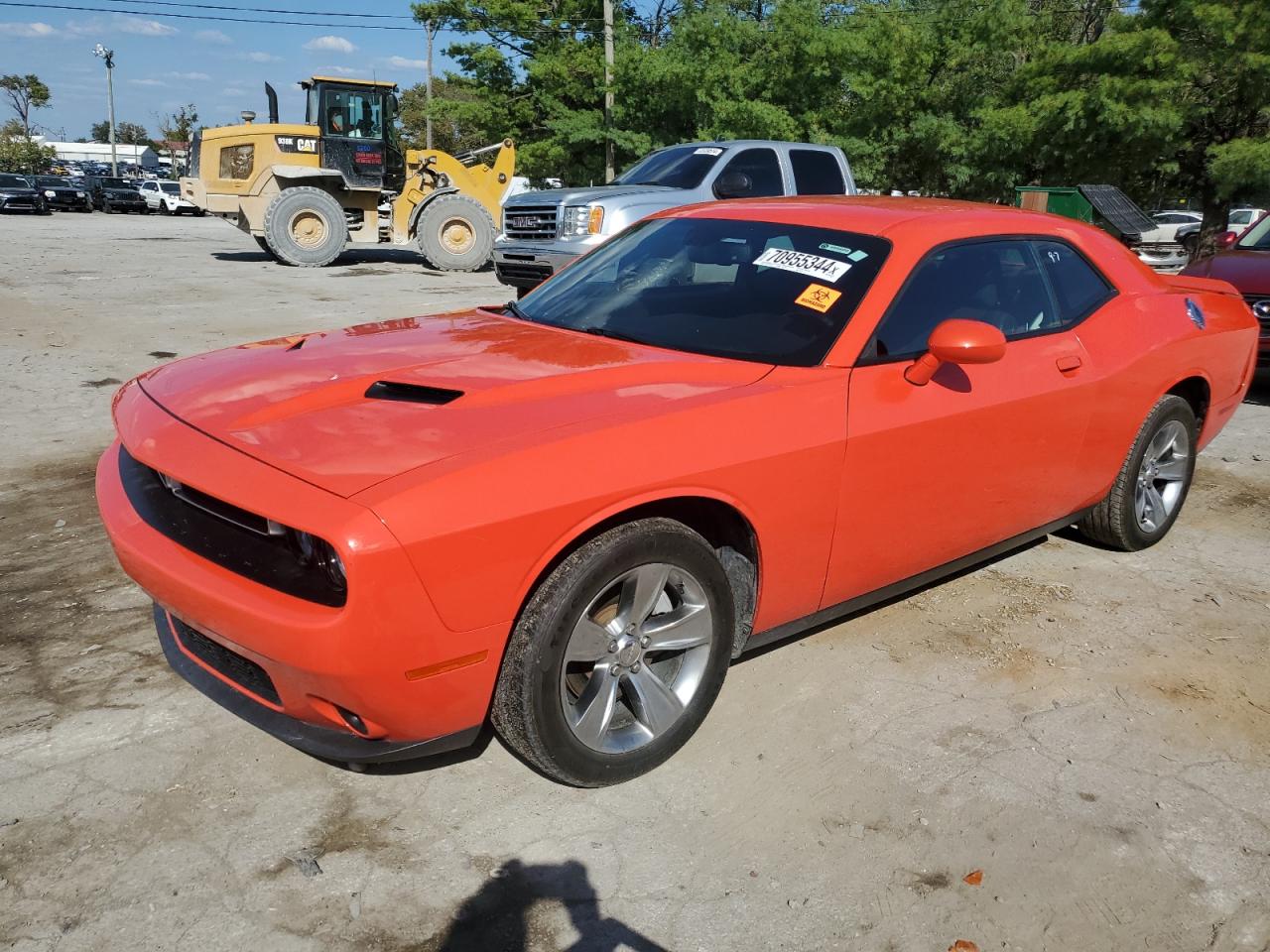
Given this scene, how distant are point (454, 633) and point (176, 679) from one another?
4.78 feet

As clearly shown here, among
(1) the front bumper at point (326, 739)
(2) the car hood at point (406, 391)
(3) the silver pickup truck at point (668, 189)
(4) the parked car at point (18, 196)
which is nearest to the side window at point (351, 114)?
(3) the silver pickup truck at point (668, 189)

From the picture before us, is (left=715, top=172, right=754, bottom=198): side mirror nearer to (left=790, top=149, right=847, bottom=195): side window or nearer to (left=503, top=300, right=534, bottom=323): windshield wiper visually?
(left=790, top=149, right=847, bottom=195): side window

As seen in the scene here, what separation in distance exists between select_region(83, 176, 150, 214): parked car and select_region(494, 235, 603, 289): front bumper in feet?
117

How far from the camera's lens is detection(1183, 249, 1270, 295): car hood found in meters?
7.66

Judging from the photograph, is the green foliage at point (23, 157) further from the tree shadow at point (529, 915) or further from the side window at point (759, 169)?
the tree shadow at point (529, 915)

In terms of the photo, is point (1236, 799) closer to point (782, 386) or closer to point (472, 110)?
point (782, 386)

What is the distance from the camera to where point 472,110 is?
25047 mm

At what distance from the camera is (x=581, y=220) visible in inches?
449

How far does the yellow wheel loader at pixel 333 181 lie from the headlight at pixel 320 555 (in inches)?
647

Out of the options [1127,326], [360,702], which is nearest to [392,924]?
[360,702]

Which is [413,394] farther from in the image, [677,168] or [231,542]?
A: [677,168]

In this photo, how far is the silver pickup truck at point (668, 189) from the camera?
442 inches

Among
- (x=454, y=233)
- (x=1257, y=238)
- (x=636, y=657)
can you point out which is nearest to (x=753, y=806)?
(x=636, y=657)

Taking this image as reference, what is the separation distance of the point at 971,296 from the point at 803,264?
25.8 inches
